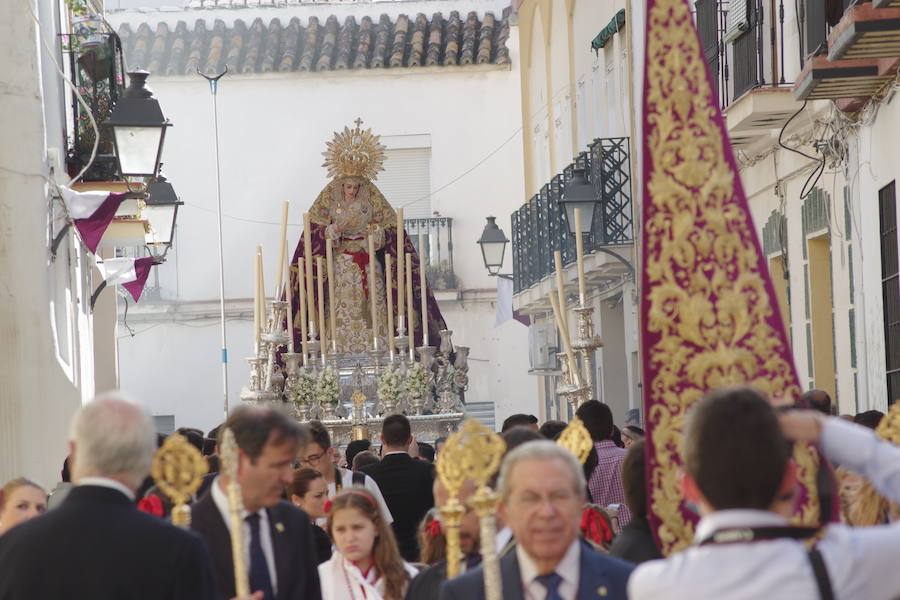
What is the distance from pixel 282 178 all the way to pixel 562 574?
2685cm

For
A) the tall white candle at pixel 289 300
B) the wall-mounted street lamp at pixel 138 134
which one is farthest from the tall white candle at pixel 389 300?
the wall-mounted street lamp at pixel 138 134

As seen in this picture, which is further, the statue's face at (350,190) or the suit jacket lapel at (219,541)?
the statue's face at (350,190)

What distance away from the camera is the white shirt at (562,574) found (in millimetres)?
4000

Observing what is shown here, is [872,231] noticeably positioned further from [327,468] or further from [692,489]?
[692,489]

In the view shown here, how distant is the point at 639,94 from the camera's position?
195 inches

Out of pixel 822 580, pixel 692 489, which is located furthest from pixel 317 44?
pixel 822 580

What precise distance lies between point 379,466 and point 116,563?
196 inches

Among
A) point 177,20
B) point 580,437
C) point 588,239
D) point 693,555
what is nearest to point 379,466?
point 580,437

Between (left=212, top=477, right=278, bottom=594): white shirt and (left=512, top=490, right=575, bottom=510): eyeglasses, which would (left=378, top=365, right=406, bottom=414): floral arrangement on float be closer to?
(left=212, top=477, right=278, bottom=594): white shirt

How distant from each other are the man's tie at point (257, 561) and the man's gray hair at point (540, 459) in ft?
3.04

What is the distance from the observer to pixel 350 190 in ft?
47.3

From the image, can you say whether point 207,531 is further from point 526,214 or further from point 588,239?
point 526,214

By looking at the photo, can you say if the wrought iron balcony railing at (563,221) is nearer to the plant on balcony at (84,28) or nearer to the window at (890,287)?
the plant on balcony at (84,28)

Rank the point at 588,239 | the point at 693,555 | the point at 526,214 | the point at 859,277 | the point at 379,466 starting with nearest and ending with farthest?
the point at 693,555 < the point at 379,466 < the point at 859,277 < the point at 588,239 < the point at 526,214
